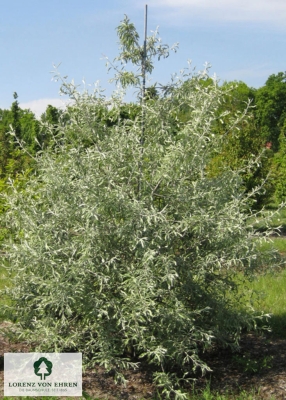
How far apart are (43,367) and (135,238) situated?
4.82ft

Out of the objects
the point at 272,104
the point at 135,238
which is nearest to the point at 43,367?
the point at 135,238

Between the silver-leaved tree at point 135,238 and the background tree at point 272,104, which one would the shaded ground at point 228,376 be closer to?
the silver-leaved tree at point 135,238

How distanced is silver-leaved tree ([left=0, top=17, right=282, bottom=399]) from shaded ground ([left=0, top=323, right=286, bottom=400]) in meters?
0.18

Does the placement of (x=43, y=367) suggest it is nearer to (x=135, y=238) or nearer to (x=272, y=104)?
(x=135, y=238)

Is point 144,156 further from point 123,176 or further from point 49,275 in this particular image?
point 49,275

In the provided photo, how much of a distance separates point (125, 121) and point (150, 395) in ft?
8.05

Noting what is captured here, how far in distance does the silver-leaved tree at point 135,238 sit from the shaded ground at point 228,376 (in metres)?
0.18

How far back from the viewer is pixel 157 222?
4.34 meters

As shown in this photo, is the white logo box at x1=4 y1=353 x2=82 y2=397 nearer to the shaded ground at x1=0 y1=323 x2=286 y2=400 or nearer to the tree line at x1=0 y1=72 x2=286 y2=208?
the shaded ground at x1=0 y1=323 x2=286 y2=400

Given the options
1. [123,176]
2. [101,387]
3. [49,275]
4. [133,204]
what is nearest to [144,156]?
[123,176]

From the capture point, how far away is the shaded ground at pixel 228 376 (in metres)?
4.38

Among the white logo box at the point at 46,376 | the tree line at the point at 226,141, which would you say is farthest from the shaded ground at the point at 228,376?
the tree line at the point at 226,141

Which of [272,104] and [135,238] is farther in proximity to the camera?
[272,104]

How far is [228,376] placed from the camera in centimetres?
475
